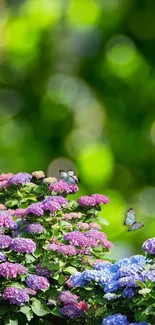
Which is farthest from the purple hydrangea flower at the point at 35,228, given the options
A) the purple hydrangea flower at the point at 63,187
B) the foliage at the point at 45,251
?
the purple hydrangea flower at the point at 63,187

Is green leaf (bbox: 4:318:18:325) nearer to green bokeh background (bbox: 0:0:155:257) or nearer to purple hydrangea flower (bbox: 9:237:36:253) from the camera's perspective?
purple hydrangea flower (bbox: 9:237:36:253)

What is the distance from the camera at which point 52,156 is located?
1.99 metres

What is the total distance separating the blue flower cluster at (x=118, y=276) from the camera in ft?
7.50

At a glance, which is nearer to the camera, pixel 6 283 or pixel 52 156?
pixel 52 156

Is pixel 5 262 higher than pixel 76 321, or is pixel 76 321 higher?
pixel 5 262

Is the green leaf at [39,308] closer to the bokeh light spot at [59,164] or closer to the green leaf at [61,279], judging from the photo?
the green leaf at [61,279]

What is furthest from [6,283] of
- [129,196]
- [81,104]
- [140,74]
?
[140,74]

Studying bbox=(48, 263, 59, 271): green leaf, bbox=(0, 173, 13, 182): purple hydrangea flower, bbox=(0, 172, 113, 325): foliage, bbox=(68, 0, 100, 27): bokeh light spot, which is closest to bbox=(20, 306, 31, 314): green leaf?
bbox=(0, 172, 113, 325): foliage

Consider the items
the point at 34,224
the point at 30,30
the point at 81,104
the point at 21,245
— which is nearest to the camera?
the point at 30,30

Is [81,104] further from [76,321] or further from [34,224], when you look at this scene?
[76,321]

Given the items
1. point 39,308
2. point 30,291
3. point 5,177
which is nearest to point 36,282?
Result: point 30,291

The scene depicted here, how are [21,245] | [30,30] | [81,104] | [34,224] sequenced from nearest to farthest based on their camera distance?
[30,30] → [81,104] → [21,245] → [34,224]

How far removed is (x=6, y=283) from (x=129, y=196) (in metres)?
0.83

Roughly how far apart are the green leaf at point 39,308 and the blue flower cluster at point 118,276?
25cm
